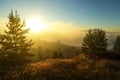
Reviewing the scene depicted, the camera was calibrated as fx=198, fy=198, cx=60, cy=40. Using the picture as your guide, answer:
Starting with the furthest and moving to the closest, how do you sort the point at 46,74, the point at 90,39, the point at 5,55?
the point at 90,39, the point at 5,55, the point at 46,74

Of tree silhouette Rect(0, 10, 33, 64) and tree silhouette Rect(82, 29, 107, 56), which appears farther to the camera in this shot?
tree silhouette Rect(82, 29, 107, 56)

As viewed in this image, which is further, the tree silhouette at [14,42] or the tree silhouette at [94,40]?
the tree silhouette at [94,40]

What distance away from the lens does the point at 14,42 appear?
1818 inches

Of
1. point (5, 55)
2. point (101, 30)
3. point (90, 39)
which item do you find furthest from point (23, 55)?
point (101, 30)

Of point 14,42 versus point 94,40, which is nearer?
point 14,42

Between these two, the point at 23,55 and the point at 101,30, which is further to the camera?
the point at 101,30

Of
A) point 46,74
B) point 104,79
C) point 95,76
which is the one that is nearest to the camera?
point 104,79

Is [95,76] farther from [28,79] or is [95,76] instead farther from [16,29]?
[16,29]

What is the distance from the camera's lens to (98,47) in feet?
247

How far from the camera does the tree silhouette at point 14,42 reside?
45875 mm

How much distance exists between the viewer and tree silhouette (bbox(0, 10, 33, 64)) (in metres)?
45.9

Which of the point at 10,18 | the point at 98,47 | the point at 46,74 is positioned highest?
the point at 10,18

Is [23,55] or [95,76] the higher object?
[95,76]

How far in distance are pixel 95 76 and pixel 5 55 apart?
38.7 metres
